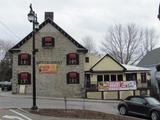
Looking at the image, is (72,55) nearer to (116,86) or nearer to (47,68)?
(47,68)

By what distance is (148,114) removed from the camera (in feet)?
87.5

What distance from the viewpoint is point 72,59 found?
5403cm

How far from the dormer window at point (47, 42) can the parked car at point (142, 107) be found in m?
25.5

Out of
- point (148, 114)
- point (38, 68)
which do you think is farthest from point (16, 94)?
point (148, 114)

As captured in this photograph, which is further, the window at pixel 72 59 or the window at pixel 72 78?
the window at pixel 72 59

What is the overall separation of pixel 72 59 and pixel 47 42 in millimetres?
3846

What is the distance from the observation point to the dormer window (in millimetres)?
53531

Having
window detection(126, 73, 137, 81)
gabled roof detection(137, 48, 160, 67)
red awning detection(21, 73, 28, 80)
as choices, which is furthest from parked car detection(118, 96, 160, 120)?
A: gabled roof detection(137, 48, 160, 67)

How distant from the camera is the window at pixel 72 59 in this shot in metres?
53.8

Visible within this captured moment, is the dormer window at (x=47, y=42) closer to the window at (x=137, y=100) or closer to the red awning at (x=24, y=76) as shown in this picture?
the red awning at (x=24, y=76)

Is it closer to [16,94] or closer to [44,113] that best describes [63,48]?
[16,94]

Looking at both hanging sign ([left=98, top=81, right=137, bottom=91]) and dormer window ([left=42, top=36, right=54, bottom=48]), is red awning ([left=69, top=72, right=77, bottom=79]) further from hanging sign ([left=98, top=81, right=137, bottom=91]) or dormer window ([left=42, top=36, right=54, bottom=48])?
dormer window ([left=42, top=36, right=54, bottom=48])

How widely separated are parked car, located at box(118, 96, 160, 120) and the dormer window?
83.7ft

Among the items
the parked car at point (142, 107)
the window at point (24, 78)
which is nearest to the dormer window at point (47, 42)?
the window at point (24, 78)
